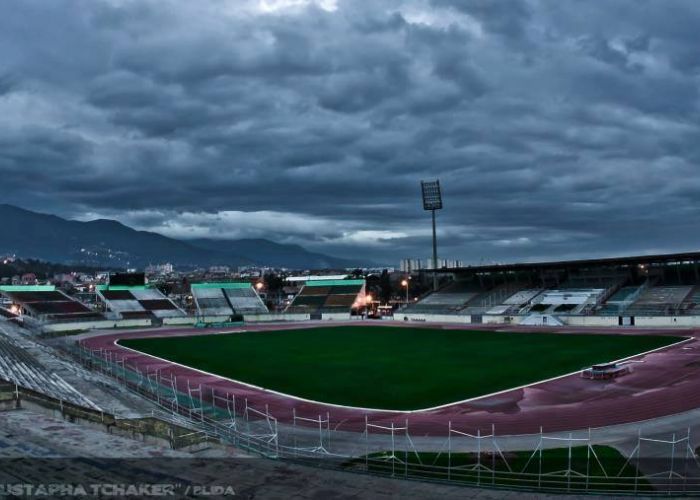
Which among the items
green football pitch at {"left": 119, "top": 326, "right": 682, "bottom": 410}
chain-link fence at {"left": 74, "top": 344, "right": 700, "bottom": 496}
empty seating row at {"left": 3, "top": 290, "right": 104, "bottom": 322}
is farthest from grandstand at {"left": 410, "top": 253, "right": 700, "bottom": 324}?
chain-link fence at {"left": 74, "top": 344, "right": 700, "bottom": 496}

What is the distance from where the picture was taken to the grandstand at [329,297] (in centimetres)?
8538

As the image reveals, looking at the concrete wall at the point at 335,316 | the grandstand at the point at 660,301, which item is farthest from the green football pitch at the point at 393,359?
the concrete wall at the point at 335,316

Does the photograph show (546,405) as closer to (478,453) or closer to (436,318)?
(478,453)

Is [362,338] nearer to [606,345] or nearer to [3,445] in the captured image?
[606,345]

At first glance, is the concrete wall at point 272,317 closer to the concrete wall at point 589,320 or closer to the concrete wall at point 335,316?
the concrete wall at point 335,316

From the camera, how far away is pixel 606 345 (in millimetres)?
45062

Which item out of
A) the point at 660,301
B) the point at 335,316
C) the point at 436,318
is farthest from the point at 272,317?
the point at 660,301

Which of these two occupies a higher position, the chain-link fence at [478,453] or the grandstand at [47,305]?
the grandstand at [47,305]

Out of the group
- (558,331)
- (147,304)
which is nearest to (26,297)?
(147,304)

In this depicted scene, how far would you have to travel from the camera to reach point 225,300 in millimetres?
87375

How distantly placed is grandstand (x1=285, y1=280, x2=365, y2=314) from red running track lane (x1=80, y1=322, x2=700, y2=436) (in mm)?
49259

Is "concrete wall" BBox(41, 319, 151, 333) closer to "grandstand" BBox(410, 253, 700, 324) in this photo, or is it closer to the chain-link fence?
"grandstand" BBox(410, 253, 700, 324)

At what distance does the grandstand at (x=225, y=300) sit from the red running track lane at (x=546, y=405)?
4853 cm

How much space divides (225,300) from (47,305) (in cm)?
2317
